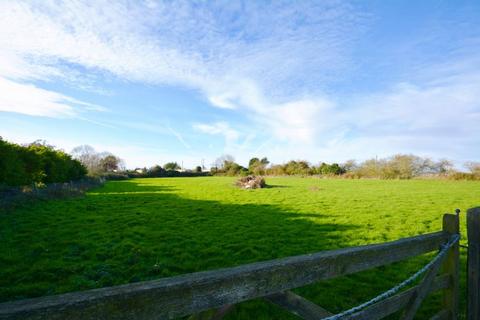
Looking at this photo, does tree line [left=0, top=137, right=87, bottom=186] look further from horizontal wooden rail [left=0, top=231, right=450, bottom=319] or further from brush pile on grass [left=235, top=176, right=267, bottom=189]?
horizontal wooden rail [left=0, top=231, right=450, bottom=319]

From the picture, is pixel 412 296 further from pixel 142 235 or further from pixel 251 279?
pixel 142 235

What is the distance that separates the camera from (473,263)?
332 centimetres

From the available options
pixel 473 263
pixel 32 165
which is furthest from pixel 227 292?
pixel 32 165

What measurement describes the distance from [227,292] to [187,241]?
22.0 feet

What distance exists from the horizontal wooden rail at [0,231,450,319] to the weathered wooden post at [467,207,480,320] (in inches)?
79.6

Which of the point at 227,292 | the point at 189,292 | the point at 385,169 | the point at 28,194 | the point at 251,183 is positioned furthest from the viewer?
the point at 385,169

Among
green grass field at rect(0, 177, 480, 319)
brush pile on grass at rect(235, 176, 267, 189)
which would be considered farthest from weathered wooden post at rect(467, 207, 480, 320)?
brush pile on grass at rect(235, 176, 267, 189)

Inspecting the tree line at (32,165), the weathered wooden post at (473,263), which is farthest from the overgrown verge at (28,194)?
the weathered wooden post at (473,263)

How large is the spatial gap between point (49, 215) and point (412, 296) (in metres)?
13.7

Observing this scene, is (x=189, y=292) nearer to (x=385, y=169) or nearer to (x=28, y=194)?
(x=28, y=194)

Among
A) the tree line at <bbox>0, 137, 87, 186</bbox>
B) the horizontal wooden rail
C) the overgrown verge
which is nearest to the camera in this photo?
the horizontal wooden rail

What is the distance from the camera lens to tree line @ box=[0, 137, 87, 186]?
49.7 ft

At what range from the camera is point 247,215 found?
464 inches

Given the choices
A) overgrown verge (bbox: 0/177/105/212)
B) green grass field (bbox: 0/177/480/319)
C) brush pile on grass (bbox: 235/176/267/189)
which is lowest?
green grass field (bbox: 0/177/480/319)
